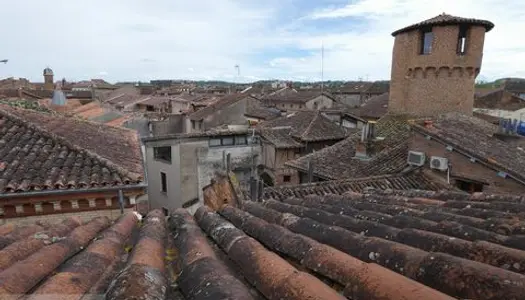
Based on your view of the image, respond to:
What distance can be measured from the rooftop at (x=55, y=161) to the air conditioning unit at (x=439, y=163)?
8.96 meters

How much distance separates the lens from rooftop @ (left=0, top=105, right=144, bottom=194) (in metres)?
5.53

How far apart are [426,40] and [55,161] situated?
53.4 ft

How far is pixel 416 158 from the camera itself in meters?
11.4

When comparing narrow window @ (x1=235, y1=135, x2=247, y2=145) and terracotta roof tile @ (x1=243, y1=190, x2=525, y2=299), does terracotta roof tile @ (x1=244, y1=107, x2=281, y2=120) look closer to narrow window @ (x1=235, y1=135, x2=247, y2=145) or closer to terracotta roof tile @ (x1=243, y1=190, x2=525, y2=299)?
narrow window @ (x1=235, y1=135, x2=247, y2=145)

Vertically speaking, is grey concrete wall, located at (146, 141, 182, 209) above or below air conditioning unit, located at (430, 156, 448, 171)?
below

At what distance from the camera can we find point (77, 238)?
3.24 m

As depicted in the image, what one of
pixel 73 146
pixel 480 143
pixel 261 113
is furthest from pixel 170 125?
pixel 480 143

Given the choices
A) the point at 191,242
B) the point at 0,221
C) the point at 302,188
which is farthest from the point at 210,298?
the point at 302,188

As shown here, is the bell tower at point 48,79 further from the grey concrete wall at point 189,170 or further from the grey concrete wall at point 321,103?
the grey concrete wall at point 189,170

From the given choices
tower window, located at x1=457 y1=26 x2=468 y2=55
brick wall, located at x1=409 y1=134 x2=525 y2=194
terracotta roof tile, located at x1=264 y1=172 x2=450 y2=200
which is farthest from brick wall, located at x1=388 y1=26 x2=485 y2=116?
terracotta roof tile, located at x1=264 y1=172 x2=450 y2=200

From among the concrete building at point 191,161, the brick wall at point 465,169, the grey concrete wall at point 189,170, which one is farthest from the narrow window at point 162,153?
the brick wall at point 465,169

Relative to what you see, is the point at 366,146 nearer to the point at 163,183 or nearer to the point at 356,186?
the point at 356,186

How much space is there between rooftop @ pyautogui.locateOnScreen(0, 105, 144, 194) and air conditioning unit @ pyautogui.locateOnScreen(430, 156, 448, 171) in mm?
8964

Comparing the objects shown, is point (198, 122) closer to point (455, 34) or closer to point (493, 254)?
point (455, 34)
